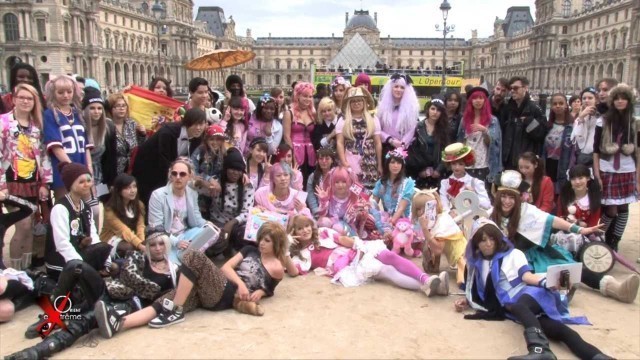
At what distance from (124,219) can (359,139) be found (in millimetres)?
2831

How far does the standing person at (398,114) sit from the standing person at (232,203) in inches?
75.6

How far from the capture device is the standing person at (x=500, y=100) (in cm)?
626

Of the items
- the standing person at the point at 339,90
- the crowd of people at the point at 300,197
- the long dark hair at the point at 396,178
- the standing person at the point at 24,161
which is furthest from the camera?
the standing person at the point at 339,90

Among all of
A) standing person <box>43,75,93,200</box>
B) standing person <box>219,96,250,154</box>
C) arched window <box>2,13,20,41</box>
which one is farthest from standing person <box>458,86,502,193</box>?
arched window <box>2,13,20,41</box>

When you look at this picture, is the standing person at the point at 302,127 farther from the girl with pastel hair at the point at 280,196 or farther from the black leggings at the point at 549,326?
the black leggings at the point at 549,326

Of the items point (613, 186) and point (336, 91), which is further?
point (336, 91)

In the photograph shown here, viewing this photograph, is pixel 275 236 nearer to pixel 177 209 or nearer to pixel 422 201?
pixel 177 209

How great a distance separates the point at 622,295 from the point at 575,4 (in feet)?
227

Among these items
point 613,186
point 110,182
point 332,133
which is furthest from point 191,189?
point 613,186

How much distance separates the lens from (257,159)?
542 cm

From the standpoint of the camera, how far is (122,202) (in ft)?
14.7

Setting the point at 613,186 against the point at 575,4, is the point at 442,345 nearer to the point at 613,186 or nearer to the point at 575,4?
the point at 613,186

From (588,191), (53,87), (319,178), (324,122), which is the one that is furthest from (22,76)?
(588,191)

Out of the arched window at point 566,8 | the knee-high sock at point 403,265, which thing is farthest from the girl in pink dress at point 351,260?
the arched window at point 566,8
